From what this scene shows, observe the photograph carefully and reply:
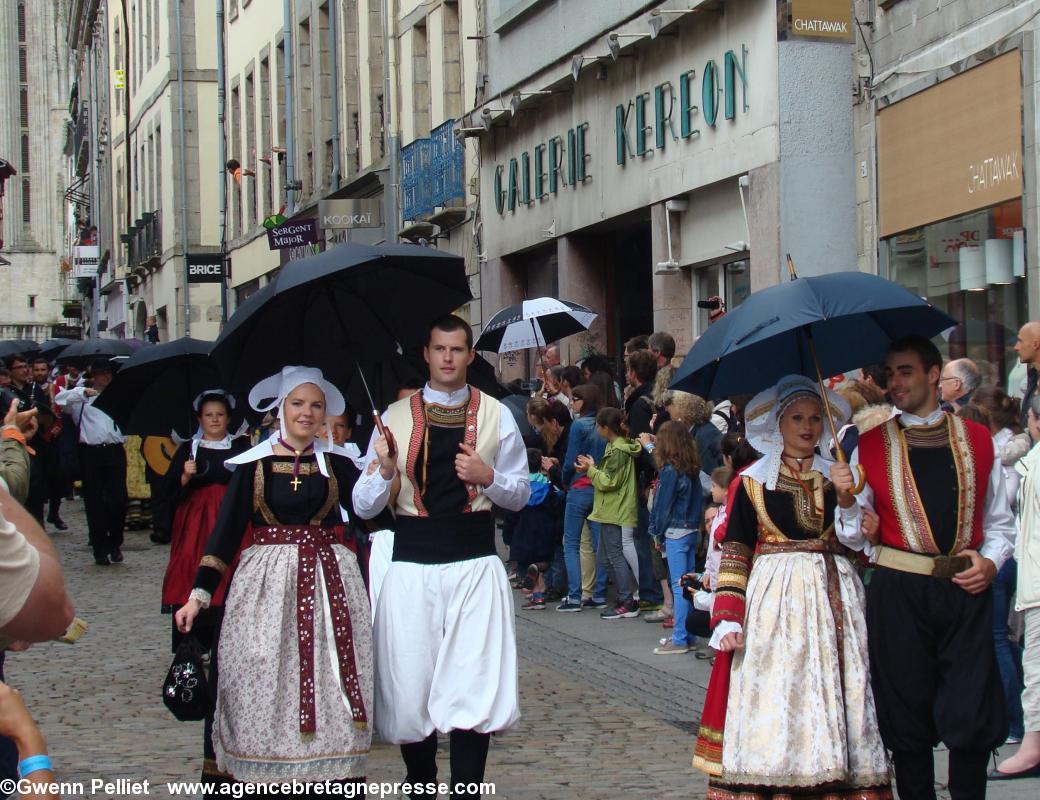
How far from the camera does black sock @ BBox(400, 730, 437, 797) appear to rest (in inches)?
268

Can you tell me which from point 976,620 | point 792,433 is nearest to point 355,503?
point 792,433

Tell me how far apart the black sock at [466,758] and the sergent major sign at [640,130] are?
1154cm

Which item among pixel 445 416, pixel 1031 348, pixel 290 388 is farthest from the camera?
pixel 1031 348

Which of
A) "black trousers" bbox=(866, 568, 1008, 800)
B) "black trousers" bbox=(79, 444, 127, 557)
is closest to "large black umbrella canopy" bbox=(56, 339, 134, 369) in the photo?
"black trousers" bbox=(79, 444, 127, 557)

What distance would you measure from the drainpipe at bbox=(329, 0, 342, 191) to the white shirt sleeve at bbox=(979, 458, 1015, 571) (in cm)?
2512

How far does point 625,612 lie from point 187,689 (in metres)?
6.76

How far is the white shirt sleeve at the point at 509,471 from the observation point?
6875 mm

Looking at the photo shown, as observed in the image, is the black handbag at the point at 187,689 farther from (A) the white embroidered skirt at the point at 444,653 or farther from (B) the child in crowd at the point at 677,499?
(B) the child in crowd at the point at 677,499

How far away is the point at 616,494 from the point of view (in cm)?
1303

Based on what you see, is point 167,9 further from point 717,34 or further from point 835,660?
point 835,660

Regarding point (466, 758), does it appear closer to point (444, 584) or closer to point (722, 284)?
point (444, 584)

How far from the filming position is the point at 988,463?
6422 mm

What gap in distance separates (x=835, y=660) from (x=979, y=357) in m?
7.99

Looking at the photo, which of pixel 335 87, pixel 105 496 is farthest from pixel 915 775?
pixel 335 87
